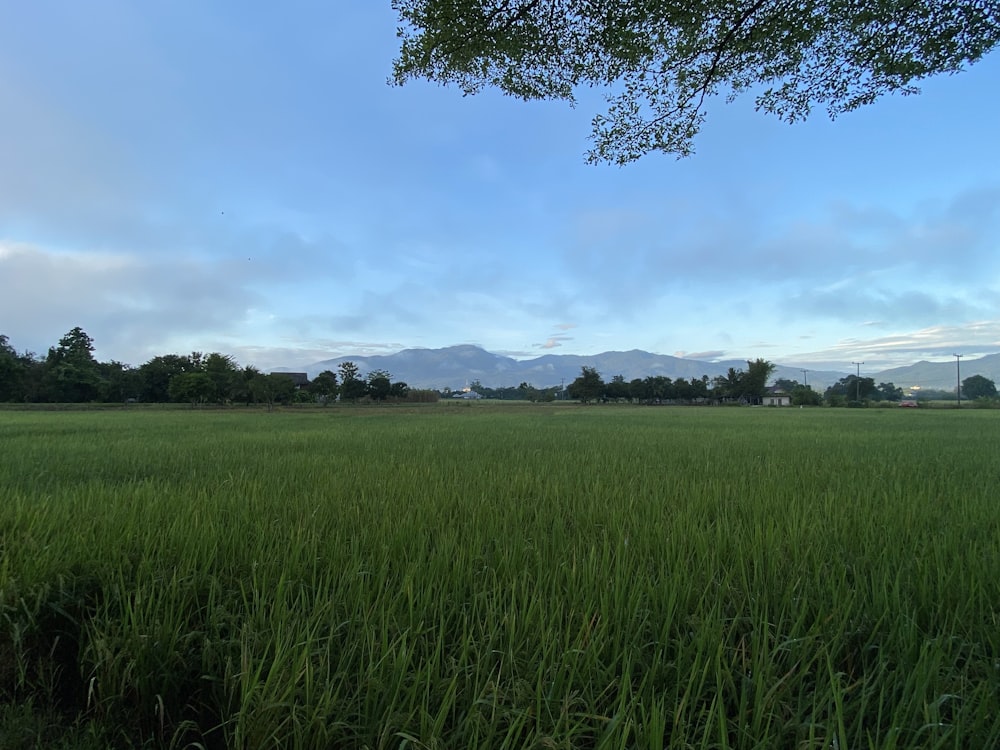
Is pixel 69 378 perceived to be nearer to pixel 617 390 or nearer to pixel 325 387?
pixel 325 387

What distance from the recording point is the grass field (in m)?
1.18

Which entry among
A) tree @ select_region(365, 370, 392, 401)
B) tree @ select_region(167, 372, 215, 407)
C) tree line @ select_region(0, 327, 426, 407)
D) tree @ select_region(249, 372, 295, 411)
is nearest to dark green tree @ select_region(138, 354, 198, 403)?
tree line @ select_region(0, 327, 426, 407)

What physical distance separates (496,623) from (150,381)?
73025 millimetres

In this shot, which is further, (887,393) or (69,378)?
(887,393)

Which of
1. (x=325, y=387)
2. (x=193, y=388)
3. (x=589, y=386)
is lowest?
(x=193, y=388)

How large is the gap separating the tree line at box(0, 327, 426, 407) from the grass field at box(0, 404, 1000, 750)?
50286 mm

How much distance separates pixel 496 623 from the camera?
1.61 meters

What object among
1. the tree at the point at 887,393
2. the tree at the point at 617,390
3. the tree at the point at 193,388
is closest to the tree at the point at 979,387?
the tree at the point at 887,393

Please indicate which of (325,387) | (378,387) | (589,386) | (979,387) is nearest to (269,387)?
(325,387)

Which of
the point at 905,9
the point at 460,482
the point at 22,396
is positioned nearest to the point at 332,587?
the point at 460,482

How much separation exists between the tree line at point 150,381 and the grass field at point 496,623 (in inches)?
1980

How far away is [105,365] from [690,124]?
3200 inches

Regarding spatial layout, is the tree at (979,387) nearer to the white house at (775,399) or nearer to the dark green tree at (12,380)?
the white house at (775,399)

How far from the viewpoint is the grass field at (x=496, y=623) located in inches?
46.5
